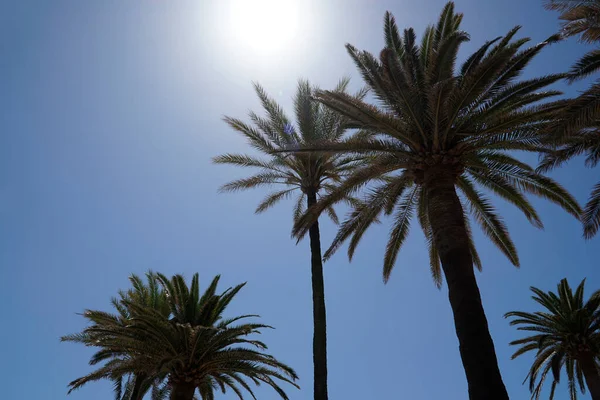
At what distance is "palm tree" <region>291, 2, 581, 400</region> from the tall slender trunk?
453 inches

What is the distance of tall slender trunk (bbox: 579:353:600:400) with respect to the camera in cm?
2148

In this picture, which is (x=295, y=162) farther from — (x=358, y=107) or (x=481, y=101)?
(x=481, y=101)

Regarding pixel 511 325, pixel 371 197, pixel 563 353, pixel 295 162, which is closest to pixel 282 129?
pixel 295 162

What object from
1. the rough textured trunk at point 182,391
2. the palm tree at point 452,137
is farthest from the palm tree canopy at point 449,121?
the rough textured trunk at point 182,391

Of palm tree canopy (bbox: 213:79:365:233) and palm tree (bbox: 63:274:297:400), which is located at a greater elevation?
palm tree canopy (bbox: 213:79:365:233)

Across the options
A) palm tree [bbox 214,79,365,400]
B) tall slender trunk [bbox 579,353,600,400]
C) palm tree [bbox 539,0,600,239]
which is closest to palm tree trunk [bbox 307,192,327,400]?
palm tree [bbox 214,79,365,400]

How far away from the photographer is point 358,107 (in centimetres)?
1314

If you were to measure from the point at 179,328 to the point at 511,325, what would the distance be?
16.2 meters

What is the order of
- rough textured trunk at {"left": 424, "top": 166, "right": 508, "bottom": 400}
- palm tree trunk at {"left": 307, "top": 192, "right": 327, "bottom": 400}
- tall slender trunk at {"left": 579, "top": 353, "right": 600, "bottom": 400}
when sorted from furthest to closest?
tall slender trunk at {"left": 579, "top": 353, "right": 600, "bottom": 400}
palm tree trunk at {"left": 307, "top": 192, "right": 327, "bottom": 400}
rough textured trunk at {"left": 424, "top": 166, "right": 508, "bottom": 400}

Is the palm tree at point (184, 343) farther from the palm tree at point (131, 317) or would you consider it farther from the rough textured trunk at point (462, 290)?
the rough textured trunk at point (462, 290)

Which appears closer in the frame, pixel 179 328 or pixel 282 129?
pixel 179 328

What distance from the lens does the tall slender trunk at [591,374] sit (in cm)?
2148

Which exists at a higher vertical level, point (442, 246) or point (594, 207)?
point (594, 207)

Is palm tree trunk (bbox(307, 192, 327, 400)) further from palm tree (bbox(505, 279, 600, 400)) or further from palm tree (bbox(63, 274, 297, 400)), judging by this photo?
palm tree (bbox(505, 279, 600, 400))
